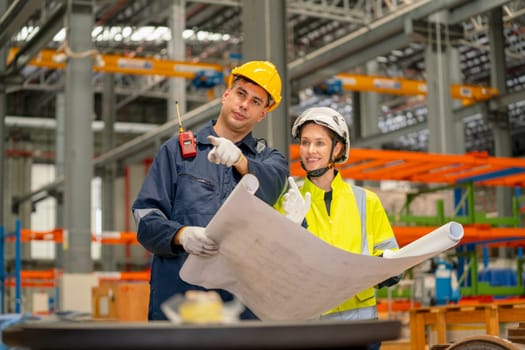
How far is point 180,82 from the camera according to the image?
22.3 m

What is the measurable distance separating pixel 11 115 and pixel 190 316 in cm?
3016

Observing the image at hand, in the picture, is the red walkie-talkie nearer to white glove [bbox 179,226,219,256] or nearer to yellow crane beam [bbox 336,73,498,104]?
white glove [bbox 179,226,219,256]

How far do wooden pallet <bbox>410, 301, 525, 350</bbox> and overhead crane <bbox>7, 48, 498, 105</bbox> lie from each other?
1323 centimetres

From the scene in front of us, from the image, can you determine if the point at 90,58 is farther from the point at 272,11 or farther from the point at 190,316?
the point at 190,316

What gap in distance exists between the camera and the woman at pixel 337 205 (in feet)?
10.4

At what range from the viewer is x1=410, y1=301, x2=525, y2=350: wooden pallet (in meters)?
5.05

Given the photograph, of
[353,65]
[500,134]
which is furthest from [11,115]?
[500,134]

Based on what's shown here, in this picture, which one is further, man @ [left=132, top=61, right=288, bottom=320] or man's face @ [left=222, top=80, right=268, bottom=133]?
man's face @ [left=222, top=80, right=268, bottom=133]

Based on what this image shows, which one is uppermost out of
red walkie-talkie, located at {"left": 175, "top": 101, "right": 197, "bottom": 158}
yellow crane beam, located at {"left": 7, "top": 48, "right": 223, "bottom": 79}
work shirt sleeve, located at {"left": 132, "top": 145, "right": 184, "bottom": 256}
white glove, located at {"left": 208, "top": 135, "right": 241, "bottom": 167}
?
yellow crane beam, located at {"left": 7, "top": 48, "right": 223, "bottom": 79}

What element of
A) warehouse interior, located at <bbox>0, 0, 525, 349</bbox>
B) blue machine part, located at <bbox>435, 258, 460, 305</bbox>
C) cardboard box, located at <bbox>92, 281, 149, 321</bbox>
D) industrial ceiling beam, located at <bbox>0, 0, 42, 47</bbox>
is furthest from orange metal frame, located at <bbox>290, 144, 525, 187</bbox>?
industrial ceiling beam, located at <bbox>0, 0, 42, 47</bbox>

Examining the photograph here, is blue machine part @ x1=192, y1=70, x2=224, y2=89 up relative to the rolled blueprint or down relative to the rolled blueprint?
up

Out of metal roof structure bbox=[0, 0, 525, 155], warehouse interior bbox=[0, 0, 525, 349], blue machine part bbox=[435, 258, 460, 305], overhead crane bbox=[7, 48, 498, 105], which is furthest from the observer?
overhead crane bbox=[7, 48, 498, 105]

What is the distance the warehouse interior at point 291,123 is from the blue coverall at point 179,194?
1058mm

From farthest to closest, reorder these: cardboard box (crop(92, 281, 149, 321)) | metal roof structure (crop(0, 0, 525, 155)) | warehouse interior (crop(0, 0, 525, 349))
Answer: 1. metal roof structure (crop(0, 0, 525, 155))
2. warehouse interior (crop(0, 0, 525, 349))
3. cardboard box (crop(92, 281, 149, 321))
